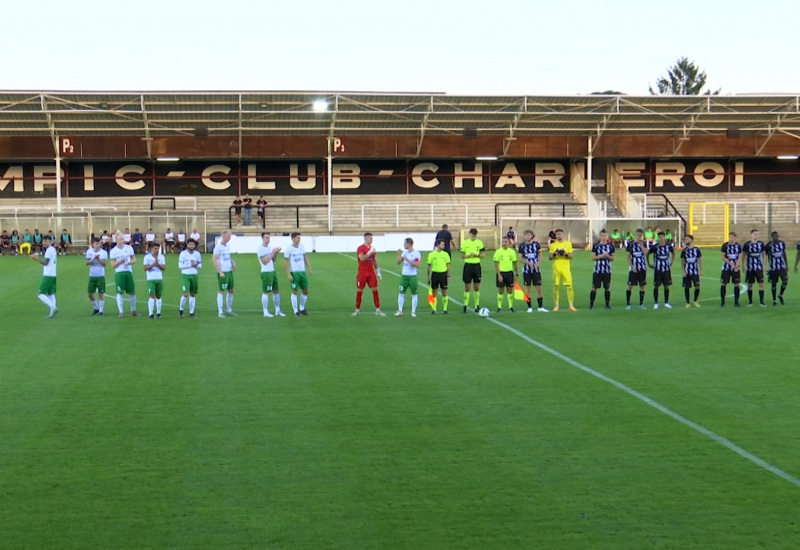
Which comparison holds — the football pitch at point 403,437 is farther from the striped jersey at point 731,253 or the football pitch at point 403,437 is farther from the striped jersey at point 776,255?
the striped jersey at point 776,255

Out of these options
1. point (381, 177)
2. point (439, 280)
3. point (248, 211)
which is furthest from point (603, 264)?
point (381, 177)

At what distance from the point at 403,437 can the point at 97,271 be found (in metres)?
13.3

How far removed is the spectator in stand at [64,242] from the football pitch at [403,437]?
3253 cm

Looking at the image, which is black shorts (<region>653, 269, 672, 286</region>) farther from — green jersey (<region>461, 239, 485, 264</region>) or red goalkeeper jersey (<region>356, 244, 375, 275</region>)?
red goalkeeper jersey (<region>356, 244, 375, 275</region>)

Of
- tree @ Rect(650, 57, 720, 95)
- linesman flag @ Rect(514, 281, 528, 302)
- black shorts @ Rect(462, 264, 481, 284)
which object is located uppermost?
tree @ Rect(650, 57, 720, 95)

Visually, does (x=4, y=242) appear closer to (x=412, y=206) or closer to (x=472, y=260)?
(x=412, y=206)

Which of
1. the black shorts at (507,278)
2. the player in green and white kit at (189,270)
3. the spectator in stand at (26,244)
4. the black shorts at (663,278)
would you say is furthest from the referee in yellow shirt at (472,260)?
the spectator in stand at (26,244)

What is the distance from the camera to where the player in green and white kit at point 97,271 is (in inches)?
808

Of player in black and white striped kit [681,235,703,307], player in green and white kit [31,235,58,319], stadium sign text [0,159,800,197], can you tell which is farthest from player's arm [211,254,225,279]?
stadium sign text [0,159,800,197]

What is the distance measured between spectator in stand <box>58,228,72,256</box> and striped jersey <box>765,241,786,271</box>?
37.2 meters

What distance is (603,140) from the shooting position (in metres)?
56.7

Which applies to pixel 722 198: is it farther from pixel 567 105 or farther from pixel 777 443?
pixel 777 443

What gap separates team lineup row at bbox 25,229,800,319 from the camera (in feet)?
66.9

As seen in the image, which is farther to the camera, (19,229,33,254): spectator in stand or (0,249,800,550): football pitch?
(19,229,33,254): spectator in stand
